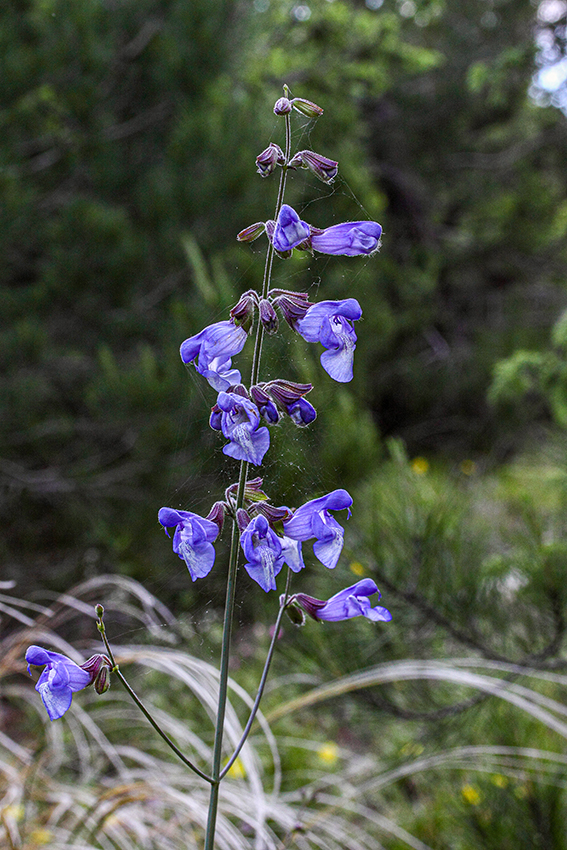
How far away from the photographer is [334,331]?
77 centimetres

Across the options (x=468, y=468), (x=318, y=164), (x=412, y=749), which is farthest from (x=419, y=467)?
(x=468, y=468)

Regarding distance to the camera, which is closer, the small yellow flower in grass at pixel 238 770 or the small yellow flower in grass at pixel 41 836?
the small yellow flower in grass at pixel 41 836

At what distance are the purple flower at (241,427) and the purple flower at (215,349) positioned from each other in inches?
2.6

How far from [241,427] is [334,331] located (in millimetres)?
156

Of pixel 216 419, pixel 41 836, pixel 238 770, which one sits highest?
pixel 216 419

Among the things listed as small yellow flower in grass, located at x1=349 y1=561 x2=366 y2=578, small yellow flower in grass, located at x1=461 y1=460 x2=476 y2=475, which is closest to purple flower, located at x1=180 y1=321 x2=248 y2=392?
small yellow flower in grass, located at x1=349 y1=561 x2=366 y2=578

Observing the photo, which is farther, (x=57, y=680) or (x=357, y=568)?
(x=357, y=568)

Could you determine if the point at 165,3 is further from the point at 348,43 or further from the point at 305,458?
the point at 305,458

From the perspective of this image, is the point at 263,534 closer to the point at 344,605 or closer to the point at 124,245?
the point at 344,605

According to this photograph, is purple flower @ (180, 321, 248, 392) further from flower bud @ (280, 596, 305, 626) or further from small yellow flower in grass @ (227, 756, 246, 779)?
small yellow flower in grass @ (227, 756, 246, 779)

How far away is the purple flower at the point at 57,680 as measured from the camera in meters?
0.71

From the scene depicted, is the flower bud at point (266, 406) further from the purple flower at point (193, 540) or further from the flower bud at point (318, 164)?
the flower bud at point (318, 164)

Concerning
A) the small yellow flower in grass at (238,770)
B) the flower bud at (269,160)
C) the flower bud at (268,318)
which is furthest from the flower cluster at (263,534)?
the small yellow flower in grass at (238,770)

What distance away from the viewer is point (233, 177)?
4578mm
